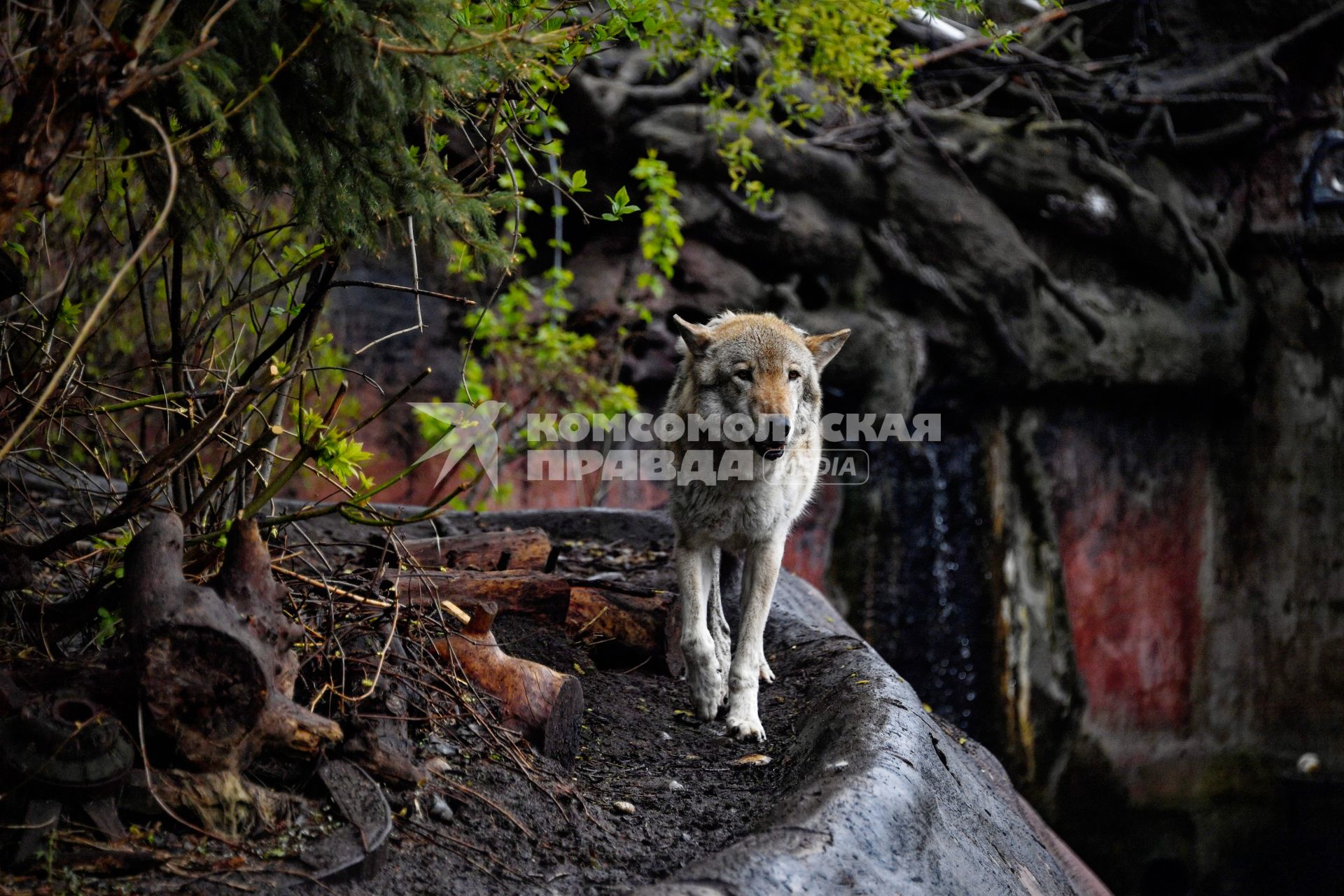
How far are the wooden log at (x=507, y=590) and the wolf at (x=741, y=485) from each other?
53 cm

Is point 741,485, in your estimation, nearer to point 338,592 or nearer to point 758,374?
point 758,374

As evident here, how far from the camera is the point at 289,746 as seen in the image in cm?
231

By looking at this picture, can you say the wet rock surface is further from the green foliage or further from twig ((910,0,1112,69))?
twig ((910,0,1112,69))

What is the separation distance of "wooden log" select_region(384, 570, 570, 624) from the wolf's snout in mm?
995

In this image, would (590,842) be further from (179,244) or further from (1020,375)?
(1020,375)

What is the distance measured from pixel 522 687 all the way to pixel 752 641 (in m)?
1.20

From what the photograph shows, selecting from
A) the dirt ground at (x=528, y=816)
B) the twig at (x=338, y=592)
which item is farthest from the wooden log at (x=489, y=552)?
the twig at (x=338, y=592)

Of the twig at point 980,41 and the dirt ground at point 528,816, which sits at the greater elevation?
the twig at point 980,41

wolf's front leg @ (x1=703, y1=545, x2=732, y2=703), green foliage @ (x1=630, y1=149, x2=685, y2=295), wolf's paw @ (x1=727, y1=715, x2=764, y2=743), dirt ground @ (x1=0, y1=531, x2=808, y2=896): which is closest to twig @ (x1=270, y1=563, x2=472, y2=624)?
dirt ground @ (x1=0, y1=531, x2=808, y2=896)

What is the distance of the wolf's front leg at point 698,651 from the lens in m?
3.90

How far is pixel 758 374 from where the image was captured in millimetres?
4176

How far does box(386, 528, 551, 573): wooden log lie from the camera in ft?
14.1

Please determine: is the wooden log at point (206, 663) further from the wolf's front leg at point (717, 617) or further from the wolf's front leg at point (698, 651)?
the wolf's front leg at point (717, 617)

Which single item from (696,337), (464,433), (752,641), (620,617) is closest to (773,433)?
(696,337)
